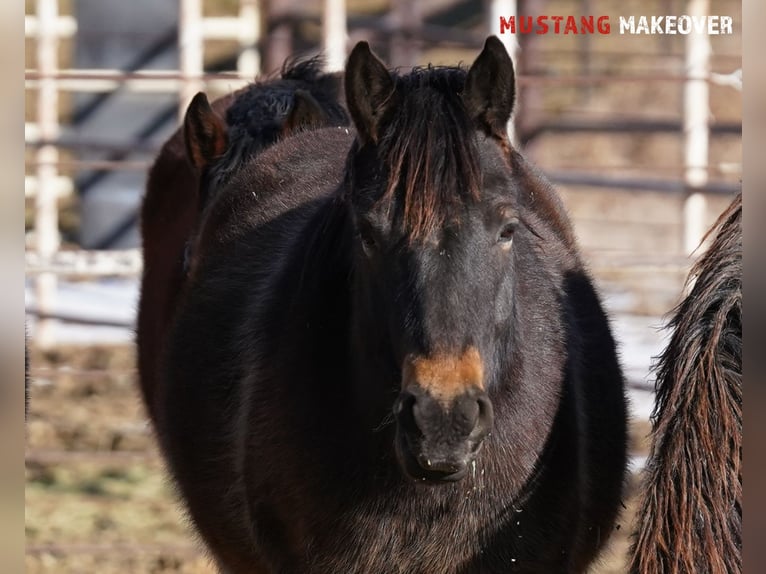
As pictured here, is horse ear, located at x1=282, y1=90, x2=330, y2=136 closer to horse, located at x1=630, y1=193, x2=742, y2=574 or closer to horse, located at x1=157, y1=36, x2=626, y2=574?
horse, located at x1=157, y1=36, x2=626, y2=574

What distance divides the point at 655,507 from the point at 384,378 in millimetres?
642

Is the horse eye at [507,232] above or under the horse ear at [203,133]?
under

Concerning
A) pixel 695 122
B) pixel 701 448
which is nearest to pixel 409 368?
pixel 701 448

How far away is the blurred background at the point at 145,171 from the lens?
557 cm

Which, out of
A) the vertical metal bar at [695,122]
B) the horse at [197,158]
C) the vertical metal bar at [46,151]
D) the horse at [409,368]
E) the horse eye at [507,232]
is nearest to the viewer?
the horse at [409,368]

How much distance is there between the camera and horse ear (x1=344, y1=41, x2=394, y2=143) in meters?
2.40

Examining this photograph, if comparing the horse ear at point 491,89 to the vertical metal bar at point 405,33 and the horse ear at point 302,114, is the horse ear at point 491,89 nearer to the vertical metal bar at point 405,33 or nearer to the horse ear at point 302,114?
the horse ear at point 302,114

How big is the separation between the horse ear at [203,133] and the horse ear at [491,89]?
1560mm

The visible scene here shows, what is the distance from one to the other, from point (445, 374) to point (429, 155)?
456 millimetres

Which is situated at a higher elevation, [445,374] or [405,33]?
[405,33]

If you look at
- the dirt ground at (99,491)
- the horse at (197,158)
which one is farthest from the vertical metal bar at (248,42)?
the horse at (197,158)

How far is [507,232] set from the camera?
2.38 metres

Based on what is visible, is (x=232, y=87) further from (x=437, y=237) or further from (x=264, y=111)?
(x=437, y=237)

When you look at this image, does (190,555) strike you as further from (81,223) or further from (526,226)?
(81,223)
